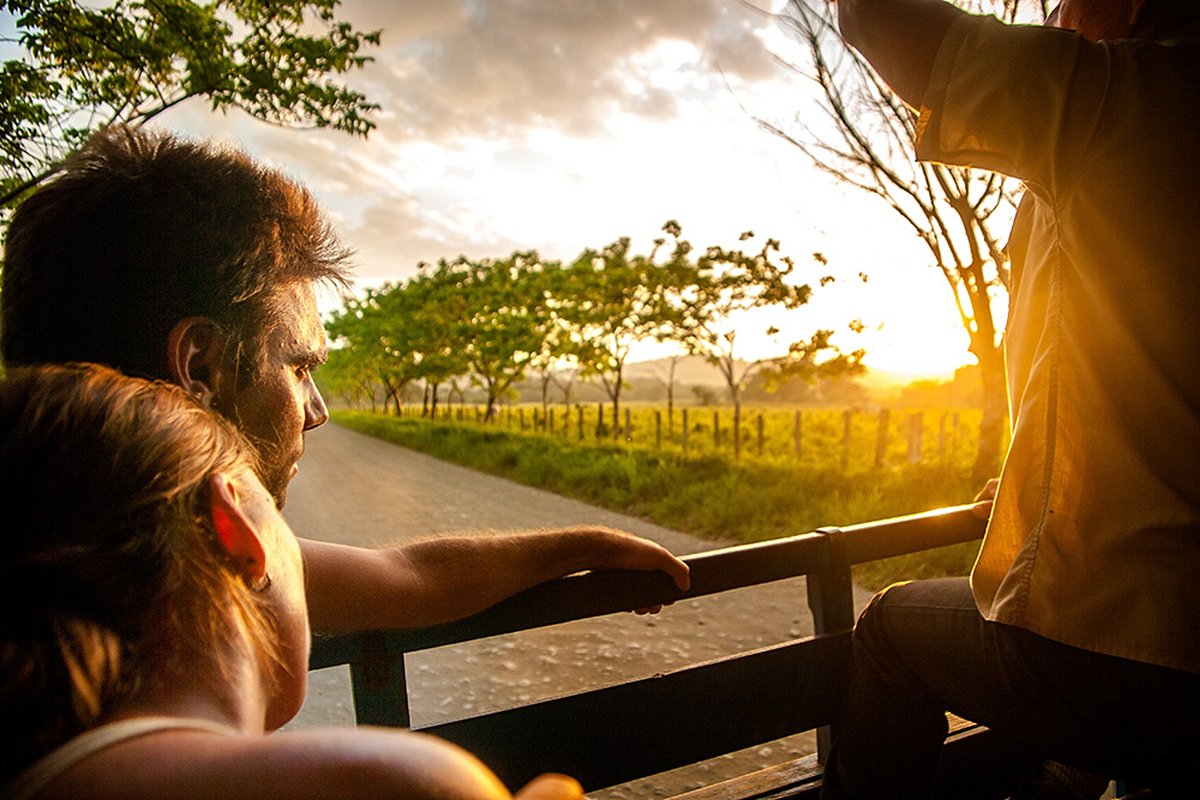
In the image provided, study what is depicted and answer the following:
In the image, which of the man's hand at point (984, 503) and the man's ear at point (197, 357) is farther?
the man's hand at point (984, 503)

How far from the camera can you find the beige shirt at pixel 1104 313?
1.02 m

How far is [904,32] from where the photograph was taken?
1.17 meters

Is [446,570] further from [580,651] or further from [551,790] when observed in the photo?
[580,651]

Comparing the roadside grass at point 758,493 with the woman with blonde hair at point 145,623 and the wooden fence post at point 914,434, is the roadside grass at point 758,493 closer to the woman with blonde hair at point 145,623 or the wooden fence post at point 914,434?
the wooden fence post at point 914,434

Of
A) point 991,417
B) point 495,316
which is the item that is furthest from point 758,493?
point 495,316

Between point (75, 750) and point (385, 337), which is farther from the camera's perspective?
point (385, 337)

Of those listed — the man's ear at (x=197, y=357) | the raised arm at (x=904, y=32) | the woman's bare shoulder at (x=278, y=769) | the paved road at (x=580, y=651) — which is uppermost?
the raised arm at (x=904, y=32)

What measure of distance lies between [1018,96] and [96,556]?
114 centimetres

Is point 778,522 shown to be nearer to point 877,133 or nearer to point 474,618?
point 877,133

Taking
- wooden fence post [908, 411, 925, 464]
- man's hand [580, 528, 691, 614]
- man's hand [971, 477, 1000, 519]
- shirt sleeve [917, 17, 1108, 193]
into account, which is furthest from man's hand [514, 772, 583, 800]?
wooden fence post [908, 411, 925, 464]

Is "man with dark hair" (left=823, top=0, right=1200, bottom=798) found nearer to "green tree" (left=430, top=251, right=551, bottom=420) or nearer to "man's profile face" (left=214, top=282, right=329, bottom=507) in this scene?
"man's profile face" (left=214, top=282, right=329, bottom=507)

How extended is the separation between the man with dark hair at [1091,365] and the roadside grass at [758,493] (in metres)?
5.80

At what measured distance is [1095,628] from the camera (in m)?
1.10

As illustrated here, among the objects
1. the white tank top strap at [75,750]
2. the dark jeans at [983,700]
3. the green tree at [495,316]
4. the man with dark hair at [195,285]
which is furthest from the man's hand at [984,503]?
the green tree at [495,316]
